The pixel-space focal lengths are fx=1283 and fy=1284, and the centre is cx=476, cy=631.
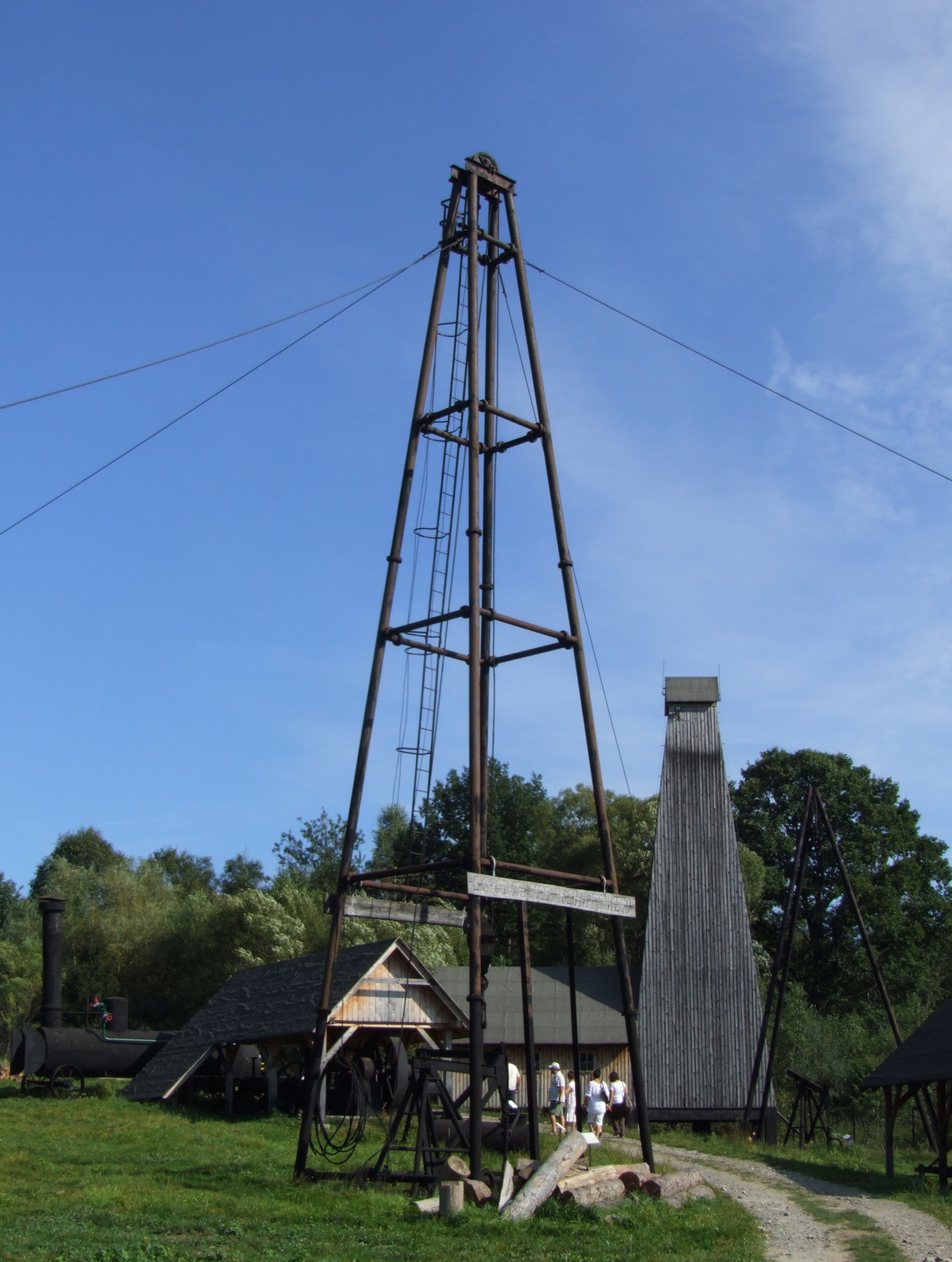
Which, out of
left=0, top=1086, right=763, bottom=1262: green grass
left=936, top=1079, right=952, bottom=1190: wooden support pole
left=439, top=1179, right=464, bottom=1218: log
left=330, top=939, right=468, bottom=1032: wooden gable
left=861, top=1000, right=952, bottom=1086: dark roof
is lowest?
left=0, top=1086, right=763, bottom=1262: green grass

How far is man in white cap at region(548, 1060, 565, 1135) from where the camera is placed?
23.4 metres

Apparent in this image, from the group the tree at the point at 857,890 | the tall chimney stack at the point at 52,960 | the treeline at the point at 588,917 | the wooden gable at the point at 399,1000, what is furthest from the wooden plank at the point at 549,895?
the tree at the point at 857,890

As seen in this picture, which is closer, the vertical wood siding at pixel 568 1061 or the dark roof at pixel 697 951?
the dark roof at pixel 697 951

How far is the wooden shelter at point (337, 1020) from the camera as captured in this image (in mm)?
27625

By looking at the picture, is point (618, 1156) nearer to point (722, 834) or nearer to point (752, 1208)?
point (752, 1208)

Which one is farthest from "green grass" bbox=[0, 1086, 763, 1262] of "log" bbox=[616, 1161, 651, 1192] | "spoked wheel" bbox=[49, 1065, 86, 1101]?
"spoked wheel" bbox=[49, 1065, 86, 1101]

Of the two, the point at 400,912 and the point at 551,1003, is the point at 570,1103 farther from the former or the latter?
the point at 551,1003

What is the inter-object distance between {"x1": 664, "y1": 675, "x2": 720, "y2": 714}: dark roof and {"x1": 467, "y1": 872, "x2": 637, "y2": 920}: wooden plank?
18260mm

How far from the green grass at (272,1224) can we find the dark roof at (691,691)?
19.4 meters

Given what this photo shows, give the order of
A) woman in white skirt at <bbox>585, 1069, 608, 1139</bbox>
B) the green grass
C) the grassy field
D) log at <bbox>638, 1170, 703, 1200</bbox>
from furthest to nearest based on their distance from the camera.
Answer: woman in white skirt at <bbox>585, 1069, 608, 1139</bbox> < the grassy field < log at <bbox>638, 1170, 703, 1200</bbox> < the green grass

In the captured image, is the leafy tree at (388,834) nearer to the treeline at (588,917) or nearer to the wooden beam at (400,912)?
the treeline at (588,917)

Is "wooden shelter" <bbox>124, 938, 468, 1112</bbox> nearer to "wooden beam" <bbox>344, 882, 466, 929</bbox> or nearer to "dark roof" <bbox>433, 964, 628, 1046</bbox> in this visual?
"dark roof" <bbox>433, 964, 628, 1046</bbox>

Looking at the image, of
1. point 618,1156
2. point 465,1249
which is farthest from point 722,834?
point 465,1249

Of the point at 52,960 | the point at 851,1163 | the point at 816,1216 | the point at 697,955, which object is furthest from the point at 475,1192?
the point at 52,960
